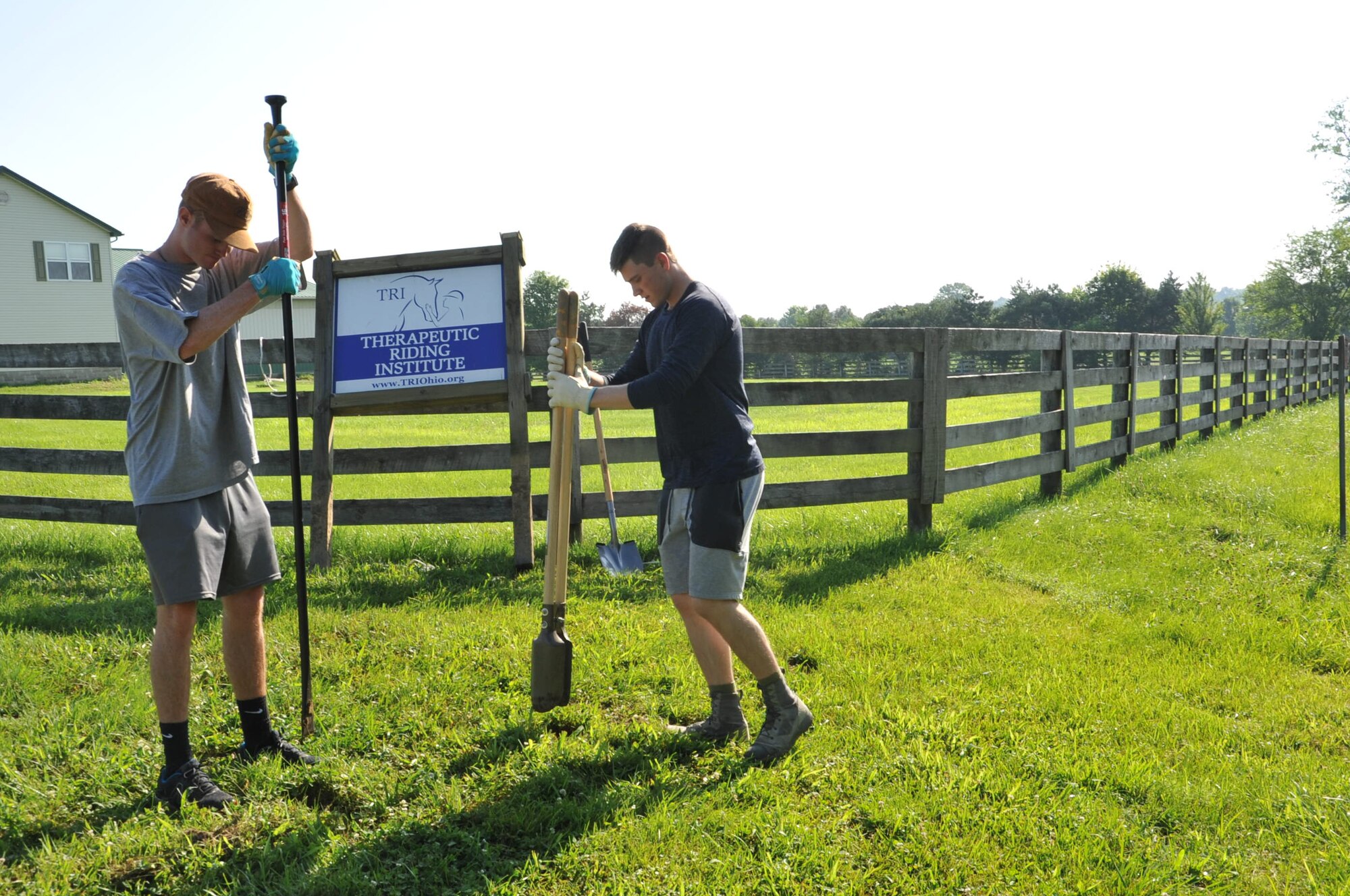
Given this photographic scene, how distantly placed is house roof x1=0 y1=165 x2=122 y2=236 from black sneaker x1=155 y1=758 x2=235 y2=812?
35.7 m

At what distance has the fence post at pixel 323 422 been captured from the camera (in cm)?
668

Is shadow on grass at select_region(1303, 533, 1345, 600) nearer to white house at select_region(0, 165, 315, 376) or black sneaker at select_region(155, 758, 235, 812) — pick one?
black sneaker at select_region(155, 758, 235, 812)

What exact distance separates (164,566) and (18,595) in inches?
135

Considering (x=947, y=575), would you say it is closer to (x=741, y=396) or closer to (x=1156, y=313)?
(x=741, y=396)

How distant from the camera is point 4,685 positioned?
4.44 meters

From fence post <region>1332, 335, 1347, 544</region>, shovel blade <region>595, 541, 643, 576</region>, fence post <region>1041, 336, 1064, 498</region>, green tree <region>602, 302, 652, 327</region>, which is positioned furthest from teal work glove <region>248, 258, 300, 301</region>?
green tree <region>602, 302, 652, 327</region>

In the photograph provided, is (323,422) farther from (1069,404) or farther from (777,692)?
(1069,404)

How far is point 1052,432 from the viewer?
9.28 meters

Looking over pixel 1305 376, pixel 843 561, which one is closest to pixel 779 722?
pixel 843 561

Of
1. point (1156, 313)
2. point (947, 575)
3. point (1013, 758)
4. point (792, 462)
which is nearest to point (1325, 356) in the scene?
point (792, 462)

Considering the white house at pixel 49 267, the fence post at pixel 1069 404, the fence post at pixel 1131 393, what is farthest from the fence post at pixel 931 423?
the white house at pixel 49 267

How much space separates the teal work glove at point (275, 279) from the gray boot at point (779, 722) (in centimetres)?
234

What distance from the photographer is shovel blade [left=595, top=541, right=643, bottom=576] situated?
20.4 feet

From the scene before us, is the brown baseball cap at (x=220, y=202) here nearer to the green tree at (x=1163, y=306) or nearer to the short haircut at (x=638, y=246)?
the short haircut at (x=638, y=246)
